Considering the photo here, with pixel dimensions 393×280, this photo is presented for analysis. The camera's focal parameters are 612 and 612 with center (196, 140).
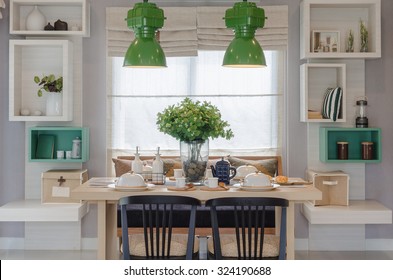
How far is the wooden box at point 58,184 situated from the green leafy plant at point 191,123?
6.50ft

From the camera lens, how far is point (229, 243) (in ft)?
12.1

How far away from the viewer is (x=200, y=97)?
20.7ft

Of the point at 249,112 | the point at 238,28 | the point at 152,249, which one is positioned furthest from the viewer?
the point at 249,112

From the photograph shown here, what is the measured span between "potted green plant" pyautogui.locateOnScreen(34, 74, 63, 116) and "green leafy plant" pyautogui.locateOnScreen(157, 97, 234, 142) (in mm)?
2060

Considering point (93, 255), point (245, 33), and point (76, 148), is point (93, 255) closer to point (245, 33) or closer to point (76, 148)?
point (76, 148)

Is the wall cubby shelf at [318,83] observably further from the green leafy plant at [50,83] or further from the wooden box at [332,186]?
the green leafy plant at [50,83]

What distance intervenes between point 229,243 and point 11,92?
3.07 m

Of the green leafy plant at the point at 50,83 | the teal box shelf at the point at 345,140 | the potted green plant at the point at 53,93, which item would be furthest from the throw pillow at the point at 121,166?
the teal box shelf at the point at 345,140

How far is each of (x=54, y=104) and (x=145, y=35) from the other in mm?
2178

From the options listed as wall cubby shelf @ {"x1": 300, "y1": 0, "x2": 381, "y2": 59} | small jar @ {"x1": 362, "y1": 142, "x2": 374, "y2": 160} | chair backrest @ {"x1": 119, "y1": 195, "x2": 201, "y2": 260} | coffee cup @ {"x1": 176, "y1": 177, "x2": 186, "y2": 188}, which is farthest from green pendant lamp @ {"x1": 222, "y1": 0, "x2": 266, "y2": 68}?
small jar @ {"x1": 362, "y1": 142, "x2": 374, "y2": 160}

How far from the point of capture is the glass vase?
410cm
